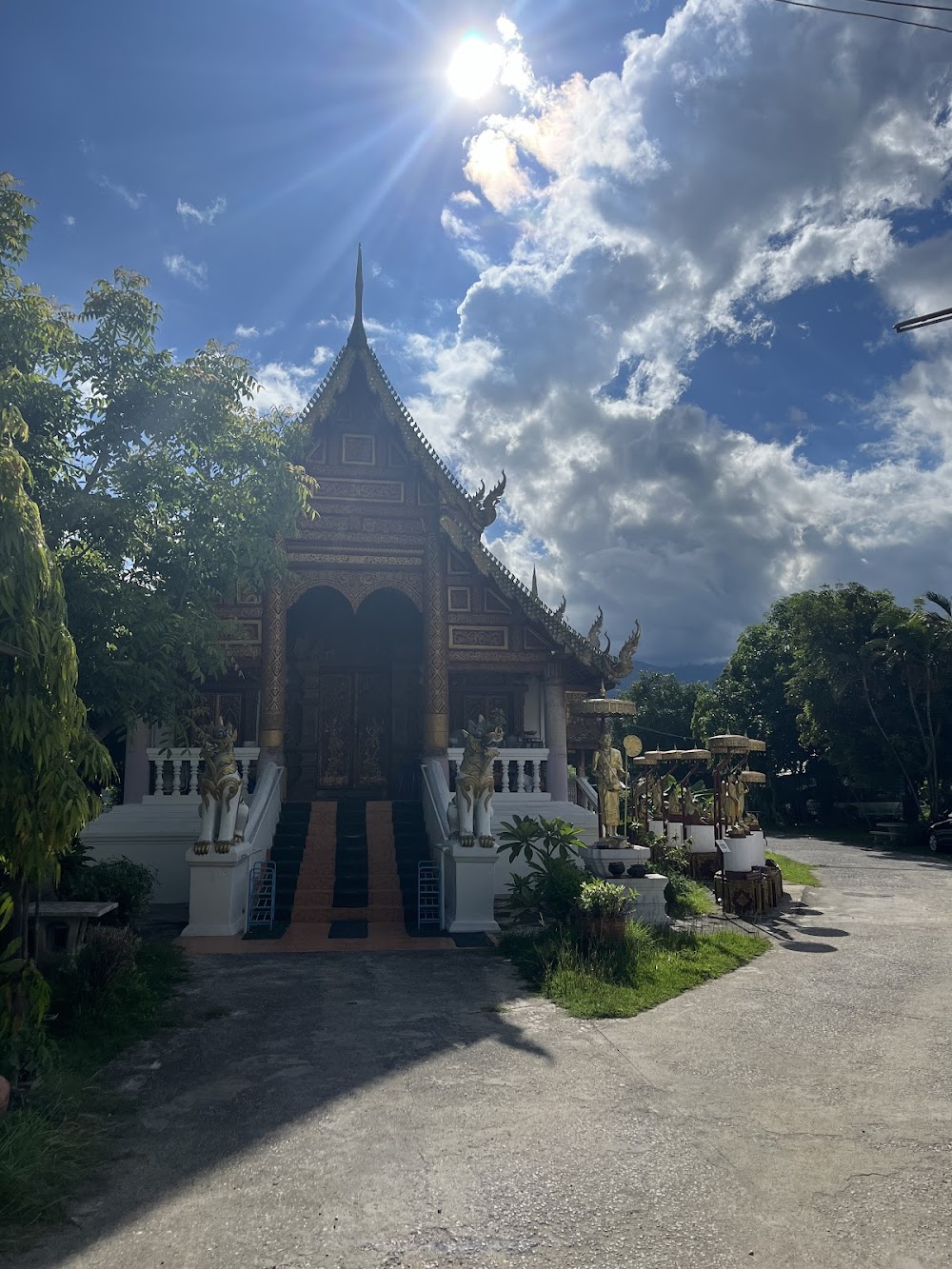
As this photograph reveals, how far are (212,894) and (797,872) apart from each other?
1400cm

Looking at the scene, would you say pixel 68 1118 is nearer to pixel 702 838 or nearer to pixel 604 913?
pixel 604 913

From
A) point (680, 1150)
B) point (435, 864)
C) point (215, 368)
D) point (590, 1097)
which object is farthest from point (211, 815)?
point (680, 1150)

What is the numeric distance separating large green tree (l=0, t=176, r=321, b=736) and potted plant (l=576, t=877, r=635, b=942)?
16.8 feet

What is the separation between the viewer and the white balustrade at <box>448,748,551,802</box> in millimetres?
15414

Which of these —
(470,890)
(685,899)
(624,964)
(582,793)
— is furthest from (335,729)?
(624,964)

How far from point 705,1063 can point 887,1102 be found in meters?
1.21

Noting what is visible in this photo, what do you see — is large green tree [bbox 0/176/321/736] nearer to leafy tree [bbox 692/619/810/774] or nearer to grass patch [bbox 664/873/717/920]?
grass patch [bbox 664/873/717/920]

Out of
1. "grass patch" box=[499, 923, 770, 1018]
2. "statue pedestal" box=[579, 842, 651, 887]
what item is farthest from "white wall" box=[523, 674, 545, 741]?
"grass patch" box=[499, 923, 770, 1018]

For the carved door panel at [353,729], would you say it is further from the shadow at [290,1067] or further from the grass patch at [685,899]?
the shadow at [290,1067]

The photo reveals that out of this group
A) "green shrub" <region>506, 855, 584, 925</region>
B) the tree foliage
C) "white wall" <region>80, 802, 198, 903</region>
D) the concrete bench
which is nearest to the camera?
the concrete bench

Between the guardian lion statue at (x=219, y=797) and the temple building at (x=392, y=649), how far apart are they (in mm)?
3374

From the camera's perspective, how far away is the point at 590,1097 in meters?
5.58

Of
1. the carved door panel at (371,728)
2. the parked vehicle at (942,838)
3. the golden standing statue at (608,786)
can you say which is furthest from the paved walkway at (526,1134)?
the parked vehicle at (942,838)

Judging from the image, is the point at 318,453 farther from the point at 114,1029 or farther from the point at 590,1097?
the point at 590,1097
